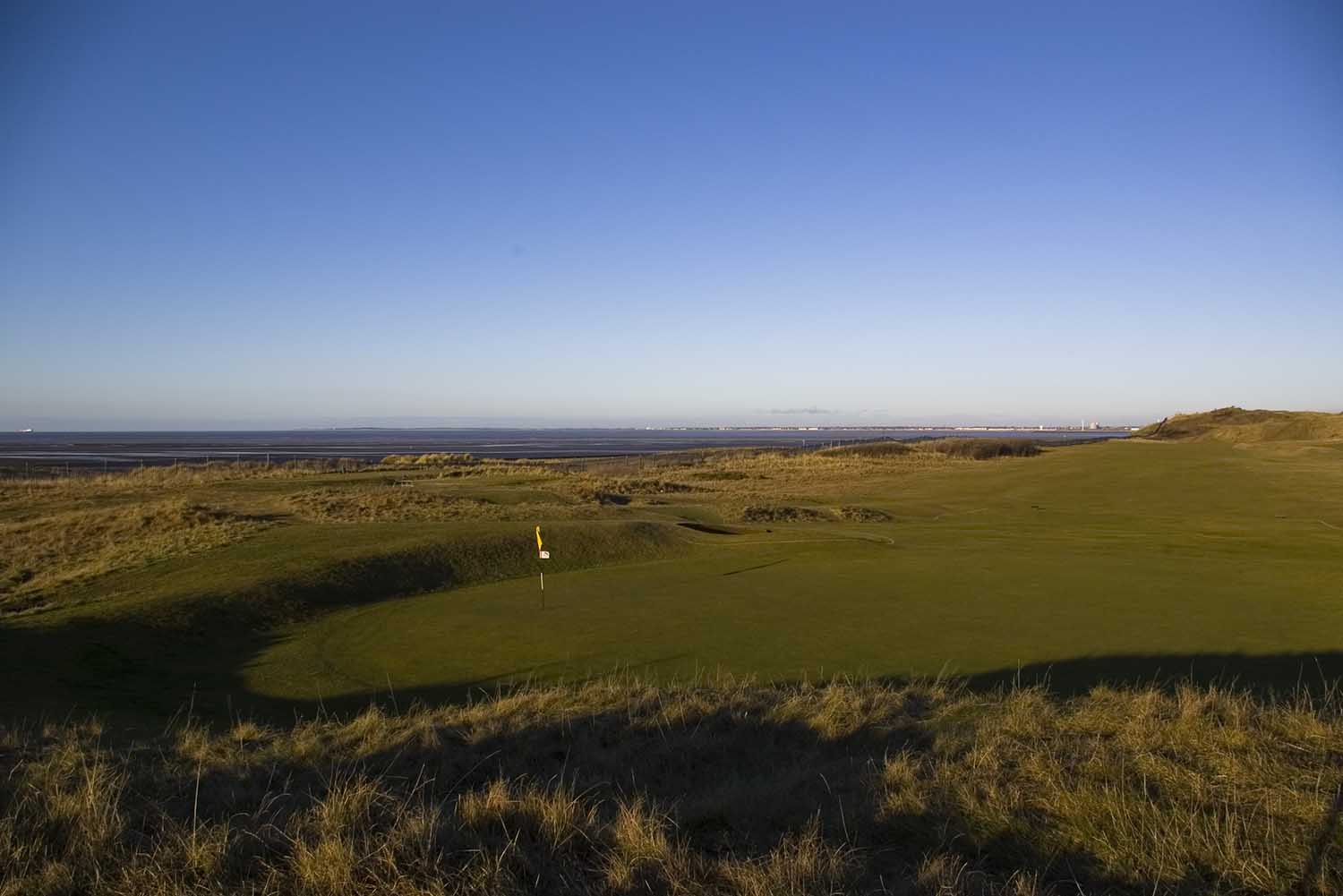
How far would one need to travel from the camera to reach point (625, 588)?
16.2 meters

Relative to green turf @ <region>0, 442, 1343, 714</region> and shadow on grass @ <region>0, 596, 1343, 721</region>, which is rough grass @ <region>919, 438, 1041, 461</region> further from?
shadow on grass @ <region>0, 596, 1343, 721</region>

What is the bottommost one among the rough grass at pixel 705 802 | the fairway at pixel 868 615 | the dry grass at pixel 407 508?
the fairway at pixel 868 615

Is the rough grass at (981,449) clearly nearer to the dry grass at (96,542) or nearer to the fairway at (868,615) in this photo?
the fairway at (868,615)

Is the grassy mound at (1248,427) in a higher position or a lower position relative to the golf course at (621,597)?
higher

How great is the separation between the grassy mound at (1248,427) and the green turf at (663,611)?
4777cm

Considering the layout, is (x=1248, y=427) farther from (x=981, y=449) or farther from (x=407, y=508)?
(x=407, y=508)

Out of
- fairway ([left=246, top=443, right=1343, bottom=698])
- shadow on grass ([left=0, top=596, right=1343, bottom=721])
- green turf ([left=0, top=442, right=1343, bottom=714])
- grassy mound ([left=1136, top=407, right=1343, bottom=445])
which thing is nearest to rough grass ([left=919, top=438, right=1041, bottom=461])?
grassy mound ([left=1136, top=407, right=1343, bottom=445])

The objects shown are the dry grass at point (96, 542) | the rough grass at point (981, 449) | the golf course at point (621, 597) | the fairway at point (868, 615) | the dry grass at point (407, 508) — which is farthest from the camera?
the rough grass at point (981, 449)

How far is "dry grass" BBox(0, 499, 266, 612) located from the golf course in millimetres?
99

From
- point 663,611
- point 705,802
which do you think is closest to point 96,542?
point 663,611

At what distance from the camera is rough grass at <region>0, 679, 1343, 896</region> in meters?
3.96

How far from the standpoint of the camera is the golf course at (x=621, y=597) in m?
10.6

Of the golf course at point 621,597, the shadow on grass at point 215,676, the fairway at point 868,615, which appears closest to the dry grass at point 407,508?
the golf course at point 621,597

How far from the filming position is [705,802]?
16.5 feet
